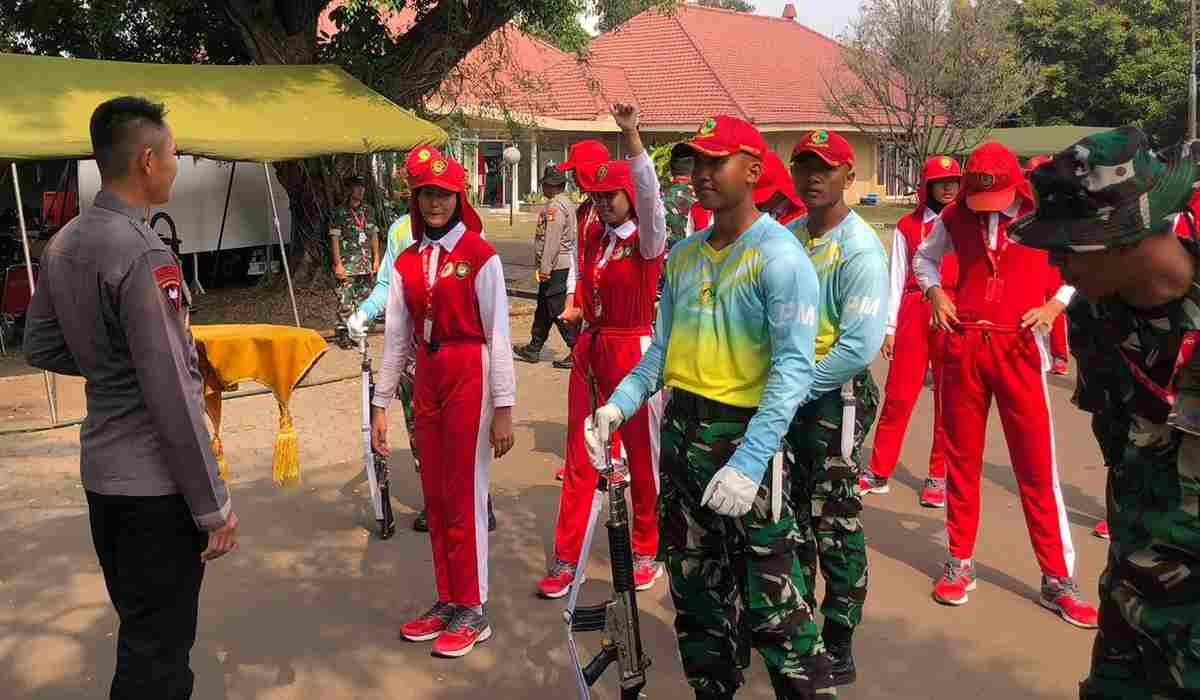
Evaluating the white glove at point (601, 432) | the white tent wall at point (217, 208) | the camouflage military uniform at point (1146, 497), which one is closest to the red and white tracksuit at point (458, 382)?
the white glove at point (601, 432)

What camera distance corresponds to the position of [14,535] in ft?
19.6

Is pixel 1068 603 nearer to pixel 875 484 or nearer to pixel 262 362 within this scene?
pixel 875 484

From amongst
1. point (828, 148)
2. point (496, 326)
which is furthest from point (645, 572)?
point (828, 148)

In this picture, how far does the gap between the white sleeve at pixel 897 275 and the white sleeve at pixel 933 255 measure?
0.93 meters

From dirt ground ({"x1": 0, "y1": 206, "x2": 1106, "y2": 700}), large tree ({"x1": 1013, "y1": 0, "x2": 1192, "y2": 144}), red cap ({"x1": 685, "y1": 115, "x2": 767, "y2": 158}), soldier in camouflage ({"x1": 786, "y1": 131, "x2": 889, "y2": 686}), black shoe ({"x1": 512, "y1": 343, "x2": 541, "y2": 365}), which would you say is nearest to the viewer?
red cap ({"x1": 685, "y1": 115, "x2": 767, "y2": 158})

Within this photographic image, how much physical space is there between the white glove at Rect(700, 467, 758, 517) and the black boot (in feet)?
4.61

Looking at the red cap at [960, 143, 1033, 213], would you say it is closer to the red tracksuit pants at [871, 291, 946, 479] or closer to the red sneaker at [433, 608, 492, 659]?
the red tracksuit pants at [871, 291, 946, 479]

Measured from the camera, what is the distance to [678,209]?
25.8 feet

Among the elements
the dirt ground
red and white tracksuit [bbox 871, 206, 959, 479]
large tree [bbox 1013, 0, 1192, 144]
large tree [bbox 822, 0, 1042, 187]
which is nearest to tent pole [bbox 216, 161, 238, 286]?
the dirt ground

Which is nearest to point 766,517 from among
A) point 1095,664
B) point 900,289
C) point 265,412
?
point 1095,664

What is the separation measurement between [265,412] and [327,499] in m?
2.62

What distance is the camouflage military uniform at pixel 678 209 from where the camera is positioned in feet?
25.6

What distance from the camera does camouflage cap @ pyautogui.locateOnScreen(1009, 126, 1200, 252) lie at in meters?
2.25

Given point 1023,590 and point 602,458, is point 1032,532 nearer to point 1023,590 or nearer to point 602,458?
point 1023,590
